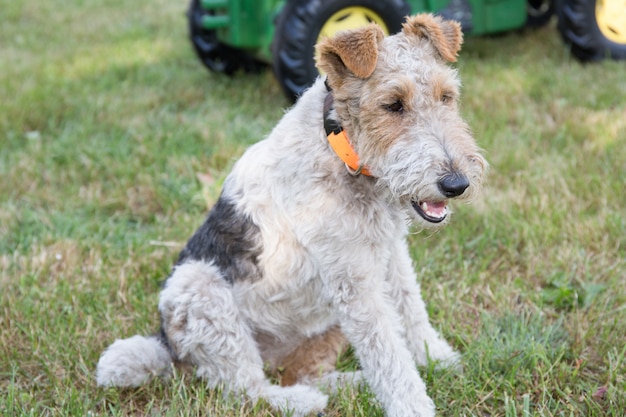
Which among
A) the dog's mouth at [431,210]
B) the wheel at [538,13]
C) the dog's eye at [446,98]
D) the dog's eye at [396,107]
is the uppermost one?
the dog's eye at [396,107]

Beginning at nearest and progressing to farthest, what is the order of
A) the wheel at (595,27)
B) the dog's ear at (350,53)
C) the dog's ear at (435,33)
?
the dog's ear at (350,53) < the dog's ear at (435,33) < the wheel at (595,27)

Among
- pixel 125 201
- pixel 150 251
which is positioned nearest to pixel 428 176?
pixel 150 251

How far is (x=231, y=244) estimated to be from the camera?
10.5ft

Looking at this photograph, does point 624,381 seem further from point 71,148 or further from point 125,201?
point 71,148

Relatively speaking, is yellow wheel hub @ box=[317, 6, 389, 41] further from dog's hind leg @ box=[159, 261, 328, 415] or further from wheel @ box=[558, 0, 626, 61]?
dog's hind leg @ box=[159, 261, 328, 415]

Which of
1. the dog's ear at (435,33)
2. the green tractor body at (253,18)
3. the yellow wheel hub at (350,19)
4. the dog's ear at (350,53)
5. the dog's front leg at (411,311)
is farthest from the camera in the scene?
the green tractor body at (253,18)

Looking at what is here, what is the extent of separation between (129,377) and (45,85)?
5102mm

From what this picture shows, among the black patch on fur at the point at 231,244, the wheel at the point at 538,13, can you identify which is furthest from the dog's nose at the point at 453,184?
the wheel at the point at 538,13

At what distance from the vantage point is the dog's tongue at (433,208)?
274cm

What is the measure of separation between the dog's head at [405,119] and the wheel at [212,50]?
4.62m

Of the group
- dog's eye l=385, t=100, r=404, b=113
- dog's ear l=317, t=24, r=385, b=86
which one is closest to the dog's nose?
dog's eye l=385, t=100, r=404, b=113

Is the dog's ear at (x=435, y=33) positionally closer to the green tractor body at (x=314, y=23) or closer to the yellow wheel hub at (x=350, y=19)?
the green tractor body at (x=314, y=23)

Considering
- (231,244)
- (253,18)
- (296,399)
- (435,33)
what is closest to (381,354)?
(296,399)

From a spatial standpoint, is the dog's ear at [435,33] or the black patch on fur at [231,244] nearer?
the dog's ear at [435,33]
